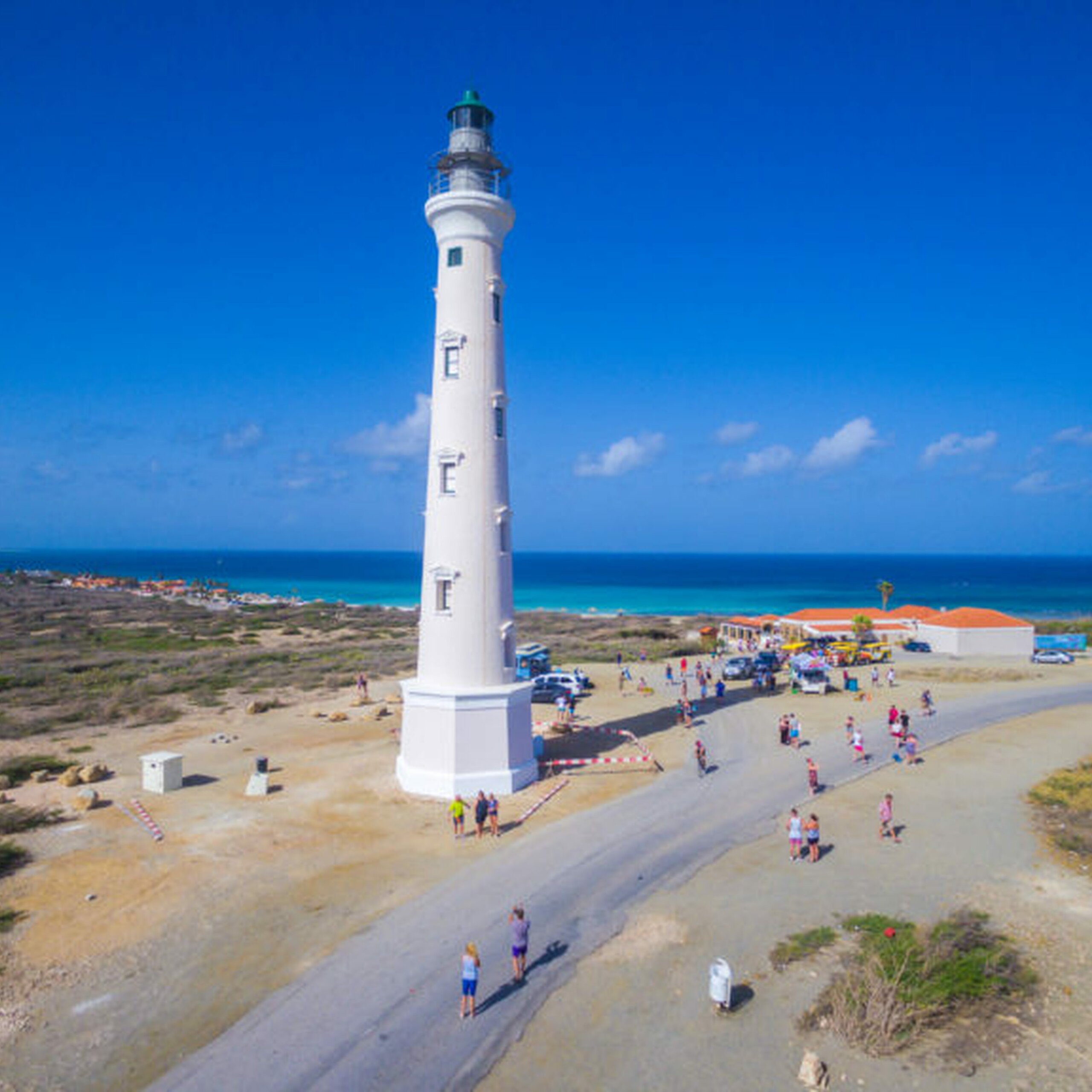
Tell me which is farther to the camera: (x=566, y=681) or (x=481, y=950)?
(x=566, y=681)

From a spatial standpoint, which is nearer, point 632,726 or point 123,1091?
point 123,1091

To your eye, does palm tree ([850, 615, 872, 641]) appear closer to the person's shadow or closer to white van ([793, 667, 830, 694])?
white van ([793, 667, 830, 694])

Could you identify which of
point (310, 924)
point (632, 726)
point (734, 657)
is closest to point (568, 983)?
point (310, 924)

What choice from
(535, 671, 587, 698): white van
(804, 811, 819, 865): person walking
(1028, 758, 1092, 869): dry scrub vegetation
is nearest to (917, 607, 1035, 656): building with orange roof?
(1028, 758, 1092, 869): dry scrub vegetation

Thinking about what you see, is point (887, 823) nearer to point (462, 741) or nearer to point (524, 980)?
point (524, 980)

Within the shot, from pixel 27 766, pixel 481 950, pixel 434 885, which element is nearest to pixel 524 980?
pixel 481 950

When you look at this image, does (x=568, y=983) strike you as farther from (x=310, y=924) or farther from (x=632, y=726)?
(x=632, y=726)

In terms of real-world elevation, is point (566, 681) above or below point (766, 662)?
below

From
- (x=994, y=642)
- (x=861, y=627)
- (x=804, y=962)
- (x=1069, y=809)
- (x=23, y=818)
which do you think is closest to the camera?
(x=804, y=962)
